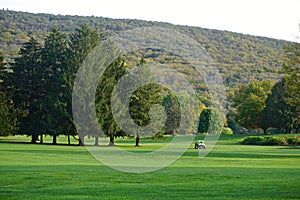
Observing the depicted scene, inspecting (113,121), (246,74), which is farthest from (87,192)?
(246,74)

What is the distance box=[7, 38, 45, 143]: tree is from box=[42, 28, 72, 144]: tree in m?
1.06

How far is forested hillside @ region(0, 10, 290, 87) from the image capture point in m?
142

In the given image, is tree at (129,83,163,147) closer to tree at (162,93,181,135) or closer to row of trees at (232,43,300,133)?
tree at (162,93,181,135)

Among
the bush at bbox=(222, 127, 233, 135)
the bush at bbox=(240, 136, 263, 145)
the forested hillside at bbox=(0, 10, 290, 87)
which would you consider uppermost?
the forested hillside at bbox=(0, 10, 290, 87)

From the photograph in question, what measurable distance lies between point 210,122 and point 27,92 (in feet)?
145

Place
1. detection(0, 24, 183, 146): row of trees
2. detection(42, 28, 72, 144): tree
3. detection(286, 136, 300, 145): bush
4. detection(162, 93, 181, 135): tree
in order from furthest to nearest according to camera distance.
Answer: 1. detection(162, 93, 181, 135): tree
2. detection(286, 136, 300, 145): bush
3. detection(0, 24, 183, 146): row of trees
4. detection(42, 28, 72, 144): tree

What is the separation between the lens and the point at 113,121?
200 feet

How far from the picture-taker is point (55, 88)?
62.1 m

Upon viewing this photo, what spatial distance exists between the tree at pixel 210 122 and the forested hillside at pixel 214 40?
91.9 feet

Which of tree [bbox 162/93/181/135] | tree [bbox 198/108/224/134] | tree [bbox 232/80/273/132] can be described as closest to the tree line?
tree [bbox 162/93/181/135]

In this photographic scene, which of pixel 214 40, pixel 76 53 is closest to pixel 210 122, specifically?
pixel 76 53

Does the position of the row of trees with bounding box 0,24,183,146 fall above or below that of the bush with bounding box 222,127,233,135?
above

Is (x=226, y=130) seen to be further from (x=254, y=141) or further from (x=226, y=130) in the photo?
(x=254, y=141)

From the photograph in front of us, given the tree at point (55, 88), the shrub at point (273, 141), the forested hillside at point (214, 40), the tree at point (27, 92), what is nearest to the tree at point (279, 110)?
the shrub at point (273, 141)
